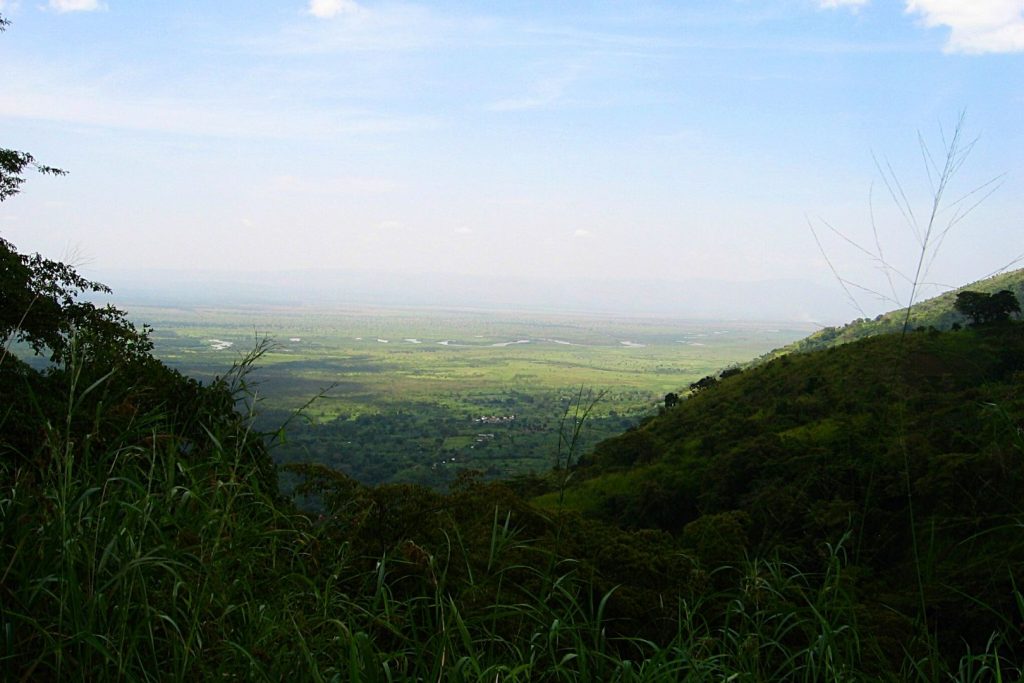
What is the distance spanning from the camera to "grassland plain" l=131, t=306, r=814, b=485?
747 centimetres

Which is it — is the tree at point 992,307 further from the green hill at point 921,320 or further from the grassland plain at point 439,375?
the grassland plain at point 439,375

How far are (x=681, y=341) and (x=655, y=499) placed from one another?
101 meters

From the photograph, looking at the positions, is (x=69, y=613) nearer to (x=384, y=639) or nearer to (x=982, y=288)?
(x=384, y=639)

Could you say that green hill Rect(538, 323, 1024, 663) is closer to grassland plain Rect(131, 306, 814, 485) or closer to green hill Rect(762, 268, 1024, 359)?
grassland plain Rect(131, 306, 814, 485)

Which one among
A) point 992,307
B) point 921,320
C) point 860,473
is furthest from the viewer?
point 921,320

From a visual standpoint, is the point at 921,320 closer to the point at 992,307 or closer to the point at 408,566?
the point at 992,307

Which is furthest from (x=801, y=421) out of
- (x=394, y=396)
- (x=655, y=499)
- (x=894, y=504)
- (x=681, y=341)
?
(x=681, y=341)

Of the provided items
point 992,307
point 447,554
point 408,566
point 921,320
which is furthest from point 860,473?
point 921,320

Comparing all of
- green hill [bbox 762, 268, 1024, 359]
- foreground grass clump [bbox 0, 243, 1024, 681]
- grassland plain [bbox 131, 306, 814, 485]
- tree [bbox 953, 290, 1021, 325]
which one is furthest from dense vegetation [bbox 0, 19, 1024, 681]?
green hill [bbox 762, 268, 1024, 359]

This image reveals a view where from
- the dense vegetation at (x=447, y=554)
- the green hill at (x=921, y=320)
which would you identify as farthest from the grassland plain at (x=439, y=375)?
the green hill at (x=921, y=320)

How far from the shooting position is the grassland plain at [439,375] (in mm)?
7466

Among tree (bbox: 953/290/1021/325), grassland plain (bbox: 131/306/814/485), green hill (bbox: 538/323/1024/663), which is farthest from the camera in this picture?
tree (bbox: 953/290/1021/325)

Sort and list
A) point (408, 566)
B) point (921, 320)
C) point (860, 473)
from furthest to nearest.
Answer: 1. point (921, 320)
2. point (860, 473)
3. point (408, 566)

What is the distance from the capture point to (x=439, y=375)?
224 feet
